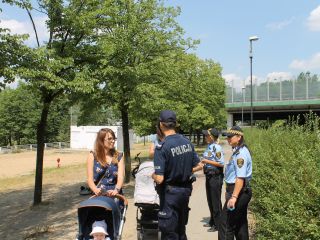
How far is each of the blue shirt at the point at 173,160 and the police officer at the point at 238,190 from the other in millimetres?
887

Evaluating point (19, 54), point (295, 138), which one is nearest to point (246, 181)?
point (295, 138)

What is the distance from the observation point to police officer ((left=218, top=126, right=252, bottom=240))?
19.1ft

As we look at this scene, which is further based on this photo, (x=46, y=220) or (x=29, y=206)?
(x=29, y=206)

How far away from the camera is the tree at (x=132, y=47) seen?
1446cm

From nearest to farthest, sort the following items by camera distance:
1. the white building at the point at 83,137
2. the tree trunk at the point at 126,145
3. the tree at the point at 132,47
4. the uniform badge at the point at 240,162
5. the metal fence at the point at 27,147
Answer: the uniform badge at the point at 240,162 < the tree at the point at 132,47 < the tree trunk at the point at 126,145 < the metal fence at the point at 27,147 < the white building at the point at 83,137

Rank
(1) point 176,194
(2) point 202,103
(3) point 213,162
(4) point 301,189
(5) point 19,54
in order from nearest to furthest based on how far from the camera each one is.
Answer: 1. (4) point 301,189
2. (1) point 176,194
3. (3) point 213,162
4. (5) point 19,54
5. (2) point 202,103

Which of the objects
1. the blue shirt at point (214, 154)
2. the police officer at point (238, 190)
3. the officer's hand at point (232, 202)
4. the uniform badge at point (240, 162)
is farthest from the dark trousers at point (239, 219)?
the blue shirt at point (214, 154)

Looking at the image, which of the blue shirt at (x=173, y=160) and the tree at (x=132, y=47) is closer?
the blue shirt at (x=173, y=160)

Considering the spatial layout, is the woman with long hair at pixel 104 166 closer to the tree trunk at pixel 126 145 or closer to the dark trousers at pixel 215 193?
the dark trousers at pixel 215 193

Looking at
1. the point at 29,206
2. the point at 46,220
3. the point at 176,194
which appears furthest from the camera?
the point at 29,206

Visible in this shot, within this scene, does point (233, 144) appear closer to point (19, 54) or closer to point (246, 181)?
point (246, 181)

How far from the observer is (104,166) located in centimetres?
589

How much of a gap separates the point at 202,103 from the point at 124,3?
20.0 metres

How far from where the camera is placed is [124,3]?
17.1 m
